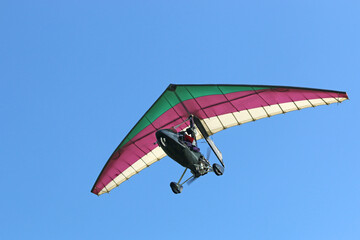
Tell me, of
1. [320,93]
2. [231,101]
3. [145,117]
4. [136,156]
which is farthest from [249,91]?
[136,156]

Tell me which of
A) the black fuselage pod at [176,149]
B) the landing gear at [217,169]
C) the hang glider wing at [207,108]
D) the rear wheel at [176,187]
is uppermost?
the hang glider wing at [207,108]

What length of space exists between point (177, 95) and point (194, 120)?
2046 millimetres

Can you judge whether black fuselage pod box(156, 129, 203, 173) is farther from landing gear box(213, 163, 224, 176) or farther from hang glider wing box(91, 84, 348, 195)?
hang glider wing box(91, 84, 348, 195)

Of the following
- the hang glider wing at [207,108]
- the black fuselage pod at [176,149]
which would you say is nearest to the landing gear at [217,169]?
the black fuselage pod at [176,149]

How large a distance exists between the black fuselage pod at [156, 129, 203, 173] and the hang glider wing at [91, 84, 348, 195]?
7.01ft

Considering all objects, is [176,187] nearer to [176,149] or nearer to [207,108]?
[176,149]

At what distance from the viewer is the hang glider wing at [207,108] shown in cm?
2452

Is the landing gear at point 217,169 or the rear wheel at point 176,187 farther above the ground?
the landing gear at point 217,169

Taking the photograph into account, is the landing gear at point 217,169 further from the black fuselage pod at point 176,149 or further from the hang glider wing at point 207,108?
the hang glider wing at point 207,108

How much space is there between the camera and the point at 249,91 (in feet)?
81.6

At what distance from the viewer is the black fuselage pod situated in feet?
77.0

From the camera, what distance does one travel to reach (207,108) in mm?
26062

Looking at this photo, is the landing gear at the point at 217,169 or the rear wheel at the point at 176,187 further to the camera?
the rear wheel at the point at 176,187

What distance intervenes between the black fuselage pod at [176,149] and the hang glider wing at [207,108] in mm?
2137
